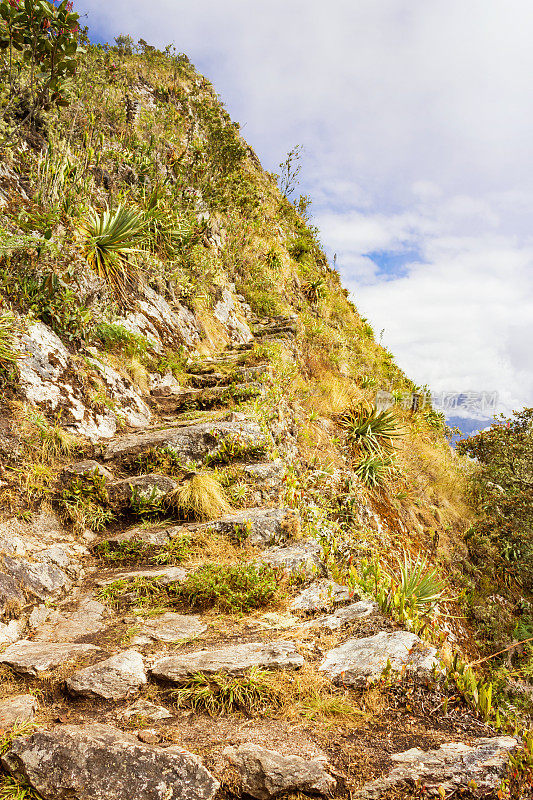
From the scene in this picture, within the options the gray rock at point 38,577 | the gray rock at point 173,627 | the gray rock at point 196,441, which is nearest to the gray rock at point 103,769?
the gray rock at point 173,627

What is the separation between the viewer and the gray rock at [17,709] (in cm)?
208

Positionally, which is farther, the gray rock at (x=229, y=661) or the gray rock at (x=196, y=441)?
the gray rock at (x=196, y=441)

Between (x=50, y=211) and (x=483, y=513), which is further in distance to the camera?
(x=483, y=513)

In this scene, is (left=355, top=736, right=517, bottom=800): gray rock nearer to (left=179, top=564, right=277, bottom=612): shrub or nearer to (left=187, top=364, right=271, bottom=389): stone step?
(left=179, top=564, right=277, bottom=612): shrub

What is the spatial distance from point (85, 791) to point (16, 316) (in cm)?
454

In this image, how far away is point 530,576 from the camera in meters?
8.19

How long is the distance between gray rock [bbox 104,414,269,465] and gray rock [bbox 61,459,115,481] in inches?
11.8

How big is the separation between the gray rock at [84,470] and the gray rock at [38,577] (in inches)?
38.2

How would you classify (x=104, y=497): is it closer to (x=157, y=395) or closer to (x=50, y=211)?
(x=157, y=395)

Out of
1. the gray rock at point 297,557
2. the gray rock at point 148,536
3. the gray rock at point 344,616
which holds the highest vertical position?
the gray rock at point 148,536

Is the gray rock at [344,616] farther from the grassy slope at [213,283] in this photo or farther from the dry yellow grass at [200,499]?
the dry yellow grass at [200,499]

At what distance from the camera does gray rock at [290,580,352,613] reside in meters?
3.39

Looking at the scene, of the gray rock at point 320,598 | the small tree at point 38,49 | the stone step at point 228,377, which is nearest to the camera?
the gray rock at point 320,598

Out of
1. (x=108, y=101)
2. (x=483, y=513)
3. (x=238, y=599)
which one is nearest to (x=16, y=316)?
(x=238, y=599)
